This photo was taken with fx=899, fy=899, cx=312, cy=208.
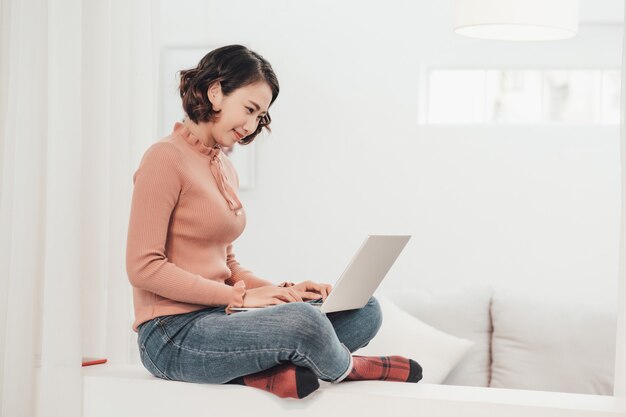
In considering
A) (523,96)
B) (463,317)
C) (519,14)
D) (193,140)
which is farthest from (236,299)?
(523,96)

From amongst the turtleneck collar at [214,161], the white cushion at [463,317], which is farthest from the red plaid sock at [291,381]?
the white cushion at [463,317]

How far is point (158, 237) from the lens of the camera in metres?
1.97

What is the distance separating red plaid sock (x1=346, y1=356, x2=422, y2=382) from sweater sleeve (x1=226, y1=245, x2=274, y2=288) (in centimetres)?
33

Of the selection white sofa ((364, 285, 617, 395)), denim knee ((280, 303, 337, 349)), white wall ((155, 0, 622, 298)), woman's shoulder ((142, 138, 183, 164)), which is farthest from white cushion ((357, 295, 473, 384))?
woman's shoulder ((142, 138, 183, 164))

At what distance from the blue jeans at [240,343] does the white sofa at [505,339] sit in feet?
3.49

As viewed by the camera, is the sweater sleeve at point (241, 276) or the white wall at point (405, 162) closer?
the sweater sleeve at point (241, 276)

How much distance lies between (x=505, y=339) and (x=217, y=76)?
5.45 ft

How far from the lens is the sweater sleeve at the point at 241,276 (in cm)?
230

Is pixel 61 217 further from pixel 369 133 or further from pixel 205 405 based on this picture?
pixel 369 133

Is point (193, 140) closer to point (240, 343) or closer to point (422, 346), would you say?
point (240, 343)

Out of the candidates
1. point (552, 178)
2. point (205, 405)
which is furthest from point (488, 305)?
point (205, 405)

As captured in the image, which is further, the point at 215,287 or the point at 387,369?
the point at 387,369

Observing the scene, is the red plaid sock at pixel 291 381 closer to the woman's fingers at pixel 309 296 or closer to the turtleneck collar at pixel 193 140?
the woman's fingers at pixel 309 296

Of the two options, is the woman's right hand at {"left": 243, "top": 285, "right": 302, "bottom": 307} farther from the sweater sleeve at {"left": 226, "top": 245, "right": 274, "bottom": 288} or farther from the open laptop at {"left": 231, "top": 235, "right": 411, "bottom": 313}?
the sweater sleeve at {"left": 226, "top": 245, "right": 274, "bottom": 288}
